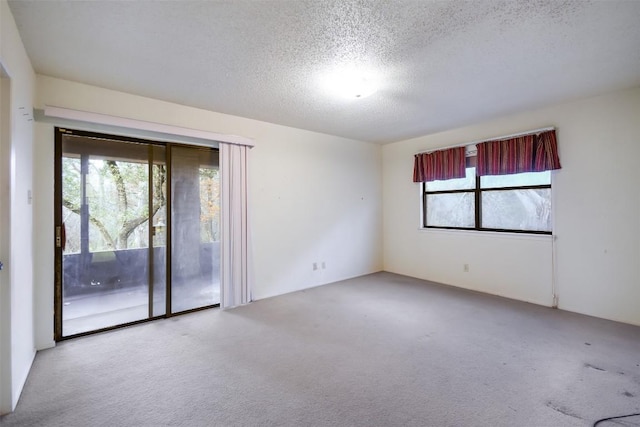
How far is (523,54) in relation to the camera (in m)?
2.39

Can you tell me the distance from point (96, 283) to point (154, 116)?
6.20 ft

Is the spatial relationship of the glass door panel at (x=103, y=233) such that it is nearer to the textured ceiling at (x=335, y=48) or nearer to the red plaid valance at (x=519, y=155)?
the textured ceiling at (x=335, y=48)

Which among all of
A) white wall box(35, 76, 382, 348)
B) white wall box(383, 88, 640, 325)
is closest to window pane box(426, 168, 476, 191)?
white wall box(383, 88, 640, 325)

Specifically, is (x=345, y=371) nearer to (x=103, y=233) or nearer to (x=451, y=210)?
(x=103, y=233)

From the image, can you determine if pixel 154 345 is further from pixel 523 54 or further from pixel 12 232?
pixel 523 54

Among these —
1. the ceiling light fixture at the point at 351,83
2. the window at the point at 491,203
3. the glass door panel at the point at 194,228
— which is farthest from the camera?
the window at the point at 491,203

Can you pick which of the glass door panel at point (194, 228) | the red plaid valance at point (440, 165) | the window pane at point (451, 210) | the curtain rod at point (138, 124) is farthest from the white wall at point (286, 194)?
the window pane at point (451, 210)

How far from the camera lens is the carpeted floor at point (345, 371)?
1824mm

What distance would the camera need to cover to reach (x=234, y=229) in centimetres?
381

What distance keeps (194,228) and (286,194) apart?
1.39 metres

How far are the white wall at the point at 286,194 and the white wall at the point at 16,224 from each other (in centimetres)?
24

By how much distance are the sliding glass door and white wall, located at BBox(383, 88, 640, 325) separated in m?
3.79

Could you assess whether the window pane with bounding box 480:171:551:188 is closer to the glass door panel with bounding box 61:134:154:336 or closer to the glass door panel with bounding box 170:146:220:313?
the glass door panel with bounding box 170:146:220:313

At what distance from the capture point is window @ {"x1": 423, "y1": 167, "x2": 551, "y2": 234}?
3.87 meters
